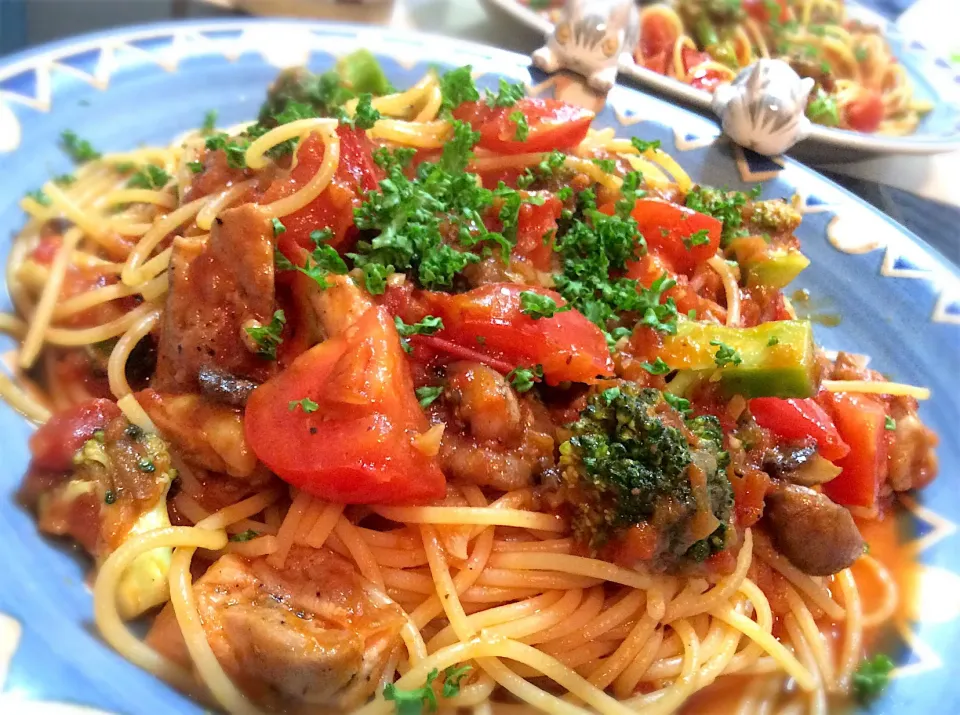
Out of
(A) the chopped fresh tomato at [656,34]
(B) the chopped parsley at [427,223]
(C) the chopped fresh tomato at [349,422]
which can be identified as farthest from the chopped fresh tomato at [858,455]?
(A) the chopped fresh tomato at [656,34]

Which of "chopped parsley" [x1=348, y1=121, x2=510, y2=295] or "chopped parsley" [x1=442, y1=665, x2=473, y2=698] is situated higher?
"chopped parsley" [x1=348, y1=121, x2=510, y2=295]

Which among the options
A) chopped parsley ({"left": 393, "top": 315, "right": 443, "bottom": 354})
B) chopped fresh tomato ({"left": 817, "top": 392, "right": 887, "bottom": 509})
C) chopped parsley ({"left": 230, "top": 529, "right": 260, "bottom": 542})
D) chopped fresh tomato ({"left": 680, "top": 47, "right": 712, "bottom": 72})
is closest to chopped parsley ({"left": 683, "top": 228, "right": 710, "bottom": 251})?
chopped fresh tomato ({"left": 817, "top": 392, "right": 887, "bottom": 509})

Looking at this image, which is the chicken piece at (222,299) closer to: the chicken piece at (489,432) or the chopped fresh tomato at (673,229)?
the chicken piece at (489,432)

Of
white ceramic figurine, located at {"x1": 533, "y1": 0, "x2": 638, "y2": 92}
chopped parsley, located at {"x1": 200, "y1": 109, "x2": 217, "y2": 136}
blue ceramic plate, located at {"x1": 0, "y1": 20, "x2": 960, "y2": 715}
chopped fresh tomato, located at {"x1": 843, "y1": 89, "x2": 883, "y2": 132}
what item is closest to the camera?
blue ceramic plate, located at {"x1": 0, "y1": 20, "x2": 960, "y2": 715}

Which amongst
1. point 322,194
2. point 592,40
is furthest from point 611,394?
point 592,40

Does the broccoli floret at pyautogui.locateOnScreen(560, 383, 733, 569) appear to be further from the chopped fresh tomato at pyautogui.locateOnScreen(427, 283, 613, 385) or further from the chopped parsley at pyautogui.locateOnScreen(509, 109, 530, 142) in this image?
the chopped parsley at pyautogui.locateOnScreen(509, 109, 530, 142)

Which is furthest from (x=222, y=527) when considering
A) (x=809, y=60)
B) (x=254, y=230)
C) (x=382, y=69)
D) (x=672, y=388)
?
(x=809, y=60)
